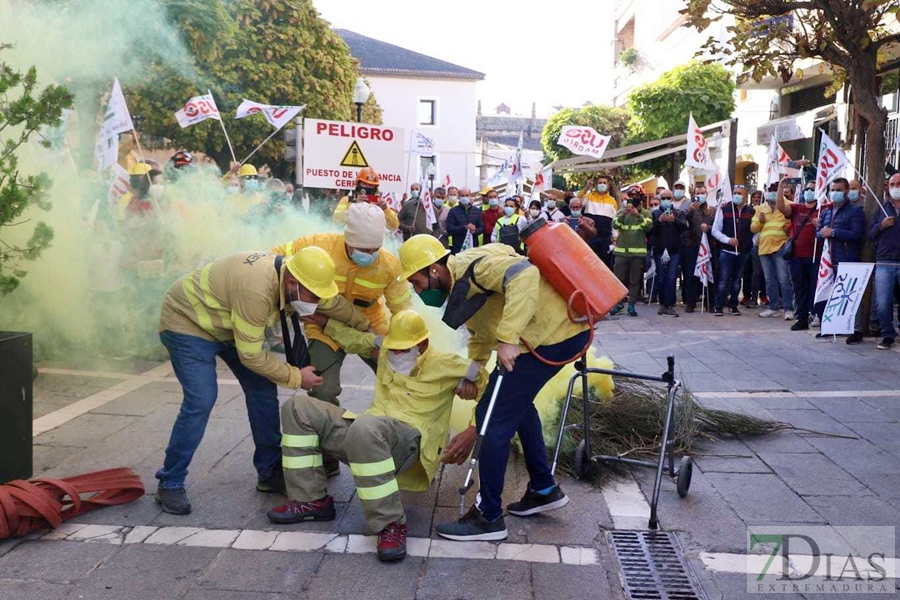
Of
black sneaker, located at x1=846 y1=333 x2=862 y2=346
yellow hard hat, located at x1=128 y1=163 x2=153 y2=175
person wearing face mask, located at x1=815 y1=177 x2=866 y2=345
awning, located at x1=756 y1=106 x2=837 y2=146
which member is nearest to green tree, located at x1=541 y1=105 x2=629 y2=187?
awning, located at x1=756 y1=106 x2=837 y2=146

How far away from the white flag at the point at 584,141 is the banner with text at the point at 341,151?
569cm

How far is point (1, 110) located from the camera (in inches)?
220

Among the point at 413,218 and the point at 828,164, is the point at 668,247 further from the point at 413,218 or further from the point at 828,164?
the point at 413,218

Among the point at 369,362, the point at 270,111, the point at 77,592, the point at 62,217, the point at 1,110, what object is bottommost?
the point at 77,592

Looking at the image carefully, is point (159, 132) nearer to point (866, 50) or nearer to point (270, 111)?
point (270, 111)

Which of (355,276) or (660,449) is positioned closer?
(660,449)

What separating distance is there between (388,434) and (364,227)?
48.5 inches

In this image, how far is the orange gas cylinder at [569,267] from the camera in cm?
400

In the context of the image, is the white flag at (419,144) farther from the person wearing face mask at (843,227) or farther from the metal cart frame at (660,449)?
the metal cart frame at (660,449)

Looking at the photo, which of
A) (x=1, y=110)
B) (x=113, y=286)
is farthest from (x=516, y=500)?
(x=113, y=286)

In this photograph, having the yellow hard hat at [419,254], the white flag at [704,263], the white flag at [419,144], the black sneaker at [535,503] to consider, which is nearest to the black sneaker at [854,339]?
the white flag at [704,263]

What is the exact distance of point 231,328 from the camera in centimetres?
434

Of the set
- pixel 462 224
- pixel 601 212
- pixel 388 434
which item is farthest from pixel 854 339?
pixel 462 224

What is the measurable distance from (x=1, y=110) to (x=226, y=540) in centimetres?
351
